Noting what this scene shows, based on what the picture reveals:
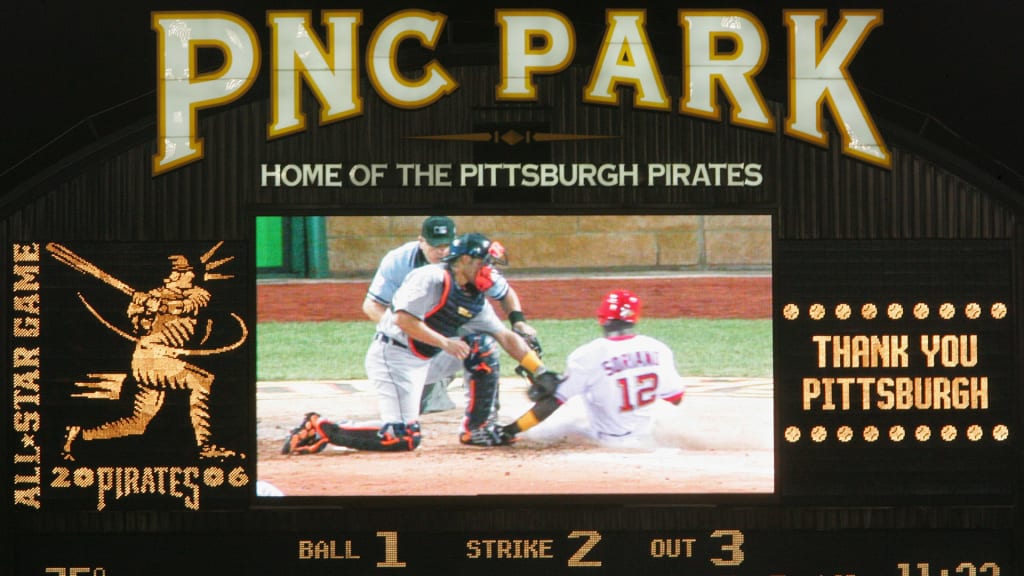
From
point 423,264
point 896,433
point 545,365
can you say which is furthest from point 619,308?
point 896,433

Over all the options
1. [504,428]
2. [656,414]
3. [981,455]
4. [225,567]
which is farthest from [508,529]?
[981,455]

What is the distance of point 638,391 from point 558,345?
584 mm

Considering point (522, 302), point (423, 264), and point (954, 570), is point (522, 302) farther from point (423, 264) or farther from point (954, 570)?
point (954, 570)

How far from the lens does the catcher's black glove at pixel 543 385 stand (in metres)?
8.62

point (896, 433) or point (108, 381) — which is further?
point (896, 433)

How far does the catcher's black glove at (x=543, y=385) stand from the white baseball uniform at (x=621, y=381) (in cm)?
4

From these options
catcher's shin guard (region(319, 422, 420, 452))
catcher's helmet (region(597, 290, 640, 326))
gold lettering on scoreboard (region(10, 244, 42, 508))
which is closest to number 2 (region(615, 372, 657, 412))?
catcher's helmet (region(597, 290, 640, 326))

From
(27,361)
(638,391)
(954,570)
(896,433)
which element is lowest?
(954,570)

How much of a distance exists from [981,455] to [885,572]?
95 cm

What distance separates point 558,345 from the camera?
8633mm

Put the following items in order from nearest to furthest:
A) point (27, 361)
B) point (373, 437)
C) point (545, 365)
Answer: point (27, 361) < point (373, 437) < point (545, 365)

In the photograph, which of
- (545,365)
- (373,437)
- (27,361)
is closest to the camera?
(27,361)

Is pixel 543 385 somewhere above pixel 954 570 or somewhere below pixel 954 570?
above

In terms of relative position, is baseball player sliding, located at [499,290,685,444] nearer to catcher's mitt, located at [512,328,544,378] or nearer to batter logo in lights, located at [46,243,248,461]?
catcher's mitt, located at [512,328,544,378]
